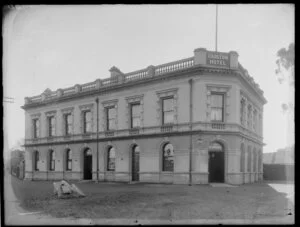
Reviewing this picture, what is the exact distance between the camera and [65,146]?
1816cm

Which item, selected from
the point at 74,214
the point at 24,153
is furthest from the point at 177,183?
the point at 24,153

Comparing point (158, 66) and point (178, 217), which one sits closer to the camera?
point (178, 217)

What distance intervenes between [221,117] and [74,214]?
416 inches

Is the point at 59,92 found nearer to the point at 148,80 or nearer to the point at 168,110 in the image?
the point at 148,80

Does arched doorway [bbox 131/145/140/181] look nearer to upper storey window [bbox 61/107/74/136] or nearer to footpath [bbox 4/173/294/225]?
upper storey window [bbox 61/107/74/136]

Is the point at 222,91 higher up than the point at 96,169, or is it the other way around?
the point at 222,91

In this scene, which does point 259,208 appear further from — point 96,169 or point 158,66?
point 96,169

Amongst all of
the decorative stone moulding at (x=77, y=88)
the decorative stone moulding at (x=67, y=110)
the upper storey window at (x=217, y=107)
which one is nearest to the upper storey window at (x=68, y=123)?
the decorative stone moulding at (x=67, y=110)

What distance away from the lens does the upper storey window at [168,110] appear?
16.8 m

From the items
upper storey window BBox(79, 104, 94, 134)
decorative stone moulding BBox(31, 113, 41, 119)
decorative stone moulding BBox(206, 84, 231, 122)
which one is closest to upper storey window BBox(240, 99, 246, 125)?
decorative stone moulding BBox(206, 84, 231, 122)

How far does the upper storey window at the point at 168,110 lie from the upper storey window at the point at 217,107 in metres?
2.57

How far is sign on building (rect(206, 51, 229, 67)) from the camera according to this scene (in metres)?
15.3

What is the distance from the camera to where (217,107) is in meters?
16.0

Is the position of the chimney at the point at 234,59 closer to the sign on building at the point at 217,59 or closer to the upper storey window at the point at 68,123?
the sign on building at the point at 217,59
